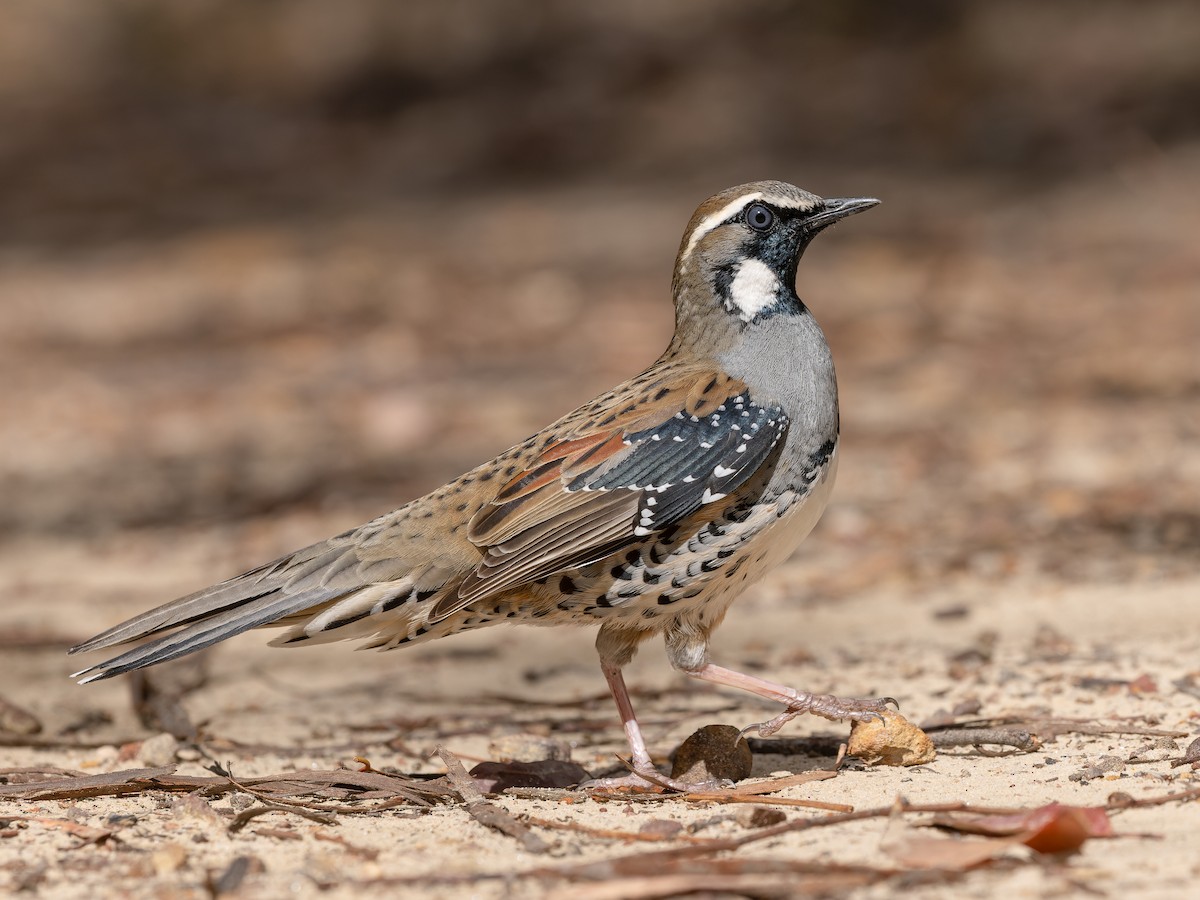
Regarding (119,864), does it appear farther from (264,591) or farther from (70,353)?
(70,353)

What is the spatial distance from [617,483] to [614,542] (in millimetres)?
219

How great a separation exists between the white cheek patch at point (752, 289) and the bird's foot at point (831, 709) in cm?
145

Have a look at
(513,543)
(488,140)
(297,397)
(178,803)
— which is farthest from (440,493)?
(488,140)

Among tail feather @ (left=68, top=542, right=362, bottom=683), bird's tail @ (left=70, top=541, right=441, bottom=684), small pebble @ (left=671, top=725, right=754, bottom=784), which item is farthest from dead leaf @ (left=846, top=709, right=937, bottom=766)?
tail feather @ (left=68, top=542, right=362, bottom=683)

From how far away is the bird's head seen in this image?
5758mm

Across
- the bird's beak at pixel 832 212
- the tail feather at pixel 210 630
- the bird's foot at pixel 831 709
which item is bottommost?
the bird's foot at pixel 831 709

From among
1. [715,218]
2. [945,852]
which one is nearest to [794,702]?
[945,852]

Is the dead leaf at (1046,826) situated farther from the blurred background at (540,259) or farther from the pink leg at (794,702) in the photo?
the blurred background at (540,259)

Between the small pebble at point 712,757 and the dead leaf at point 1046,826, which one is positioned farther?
the small pebble at point 712,757

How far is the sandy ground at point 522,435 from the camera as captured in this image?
13.7ft

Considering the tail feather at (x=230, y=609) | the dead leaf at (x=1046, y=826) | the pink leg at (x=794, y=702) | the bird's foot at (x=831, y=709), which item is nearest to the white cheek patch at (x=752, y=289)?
the pink leg at (x=794, y=702)

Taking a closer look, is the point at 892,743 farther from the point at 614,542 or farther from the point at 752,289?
the point at 752,289

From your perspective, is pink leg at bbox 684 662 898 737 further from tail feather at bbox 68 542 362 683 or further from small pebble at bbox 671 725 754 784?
tail feather at bbox 68 542 362 683

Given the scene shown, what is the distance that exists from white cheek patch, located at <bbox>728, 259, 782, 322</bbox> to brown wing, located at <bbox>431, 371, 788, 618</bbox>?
0.40 m
